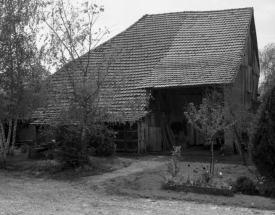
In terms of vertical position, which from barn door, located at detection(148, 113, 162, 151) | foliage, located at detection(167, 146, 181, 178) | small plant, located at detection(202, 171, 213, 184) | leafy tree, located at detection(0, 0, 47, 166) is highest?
leafy tree, located at detection(0, 0, 47, 166)

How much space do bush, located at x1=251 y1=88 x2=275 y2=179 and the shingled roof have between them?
233 inches

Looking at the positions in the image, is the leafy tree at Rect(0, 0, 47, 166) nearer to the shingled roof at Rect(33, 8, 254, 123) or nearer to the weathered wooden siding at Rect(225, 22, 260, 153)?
the shingled roof at Rect(33, 8, 254, 123)

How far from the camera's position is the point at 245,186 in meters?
10.9

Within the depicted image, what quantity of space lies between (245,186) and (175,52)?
1148 cm

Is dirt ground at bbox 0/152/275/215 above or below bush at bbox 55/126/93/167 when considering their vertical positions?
below

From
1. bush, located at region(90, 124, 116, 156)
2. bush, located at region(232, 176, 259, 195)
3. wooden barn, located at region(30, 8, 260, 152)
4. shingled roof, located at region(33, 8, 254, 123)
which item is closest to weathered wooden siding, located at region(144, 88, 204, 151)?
wooden barn, located at region(30, 8, 260, 152)

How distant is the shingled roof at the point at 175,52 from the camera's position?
1838 centimetres

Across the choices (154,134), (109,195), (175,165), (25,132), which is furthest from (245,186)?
(25,132)

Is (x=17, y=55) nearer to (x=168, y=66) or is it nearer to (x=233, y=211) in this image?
(x=168, y=66)

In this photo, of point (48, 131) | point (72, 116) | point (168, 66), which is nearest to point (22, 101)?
point (48, 131)

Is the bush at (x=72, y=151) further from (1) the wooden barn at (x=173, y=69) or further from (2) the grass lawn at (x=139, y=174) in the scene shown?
(1) the wooden barn at (x=173, y=69)

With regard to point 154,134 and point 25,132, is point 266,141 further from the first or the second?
point 25,132

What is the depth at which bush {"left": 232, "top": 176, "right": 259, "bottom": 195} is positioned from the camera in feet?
35.3

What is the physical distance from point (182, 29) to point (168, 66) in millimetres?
4244
